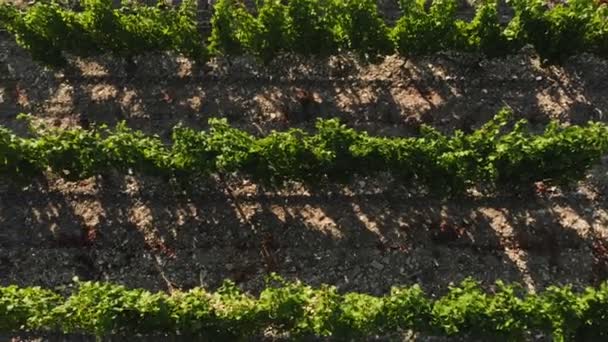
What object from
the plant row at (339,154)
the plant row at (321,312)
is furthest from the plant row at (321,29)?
the plant row at (321,312)

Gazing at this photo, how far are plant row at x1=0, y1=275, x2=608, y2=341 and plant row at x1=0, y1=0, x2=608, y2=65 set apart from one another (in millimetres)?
7819

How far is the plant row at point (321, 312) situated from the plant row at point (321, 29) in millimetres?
7819

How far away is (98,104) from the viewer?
77.9ft

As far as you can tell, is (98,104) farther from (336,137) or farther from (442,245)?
(442,245)

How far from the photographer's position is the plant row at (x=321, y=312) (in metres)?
17.8

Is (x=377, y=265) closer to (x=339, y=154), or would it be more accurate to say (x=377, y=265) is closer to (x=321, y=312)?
(x=321, y=312)

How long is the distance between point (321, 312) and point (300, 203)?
4.63 metres

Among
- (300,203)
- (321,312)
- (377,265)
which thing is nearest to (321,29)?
(300,203)

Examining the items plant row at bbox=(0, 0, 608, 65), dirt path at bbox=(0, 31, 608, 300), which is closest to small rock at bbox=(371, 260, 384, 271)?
dirt path at bbox=(0, 31, 608, 300)

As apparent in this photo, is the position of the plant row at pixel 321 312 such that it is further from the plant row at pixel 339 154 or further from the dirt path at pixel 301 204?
the plant row at pixel 339 154

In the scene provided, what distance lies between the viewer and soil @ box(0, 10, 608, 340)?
2081cm

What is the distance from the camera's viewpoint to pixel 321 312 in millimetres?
17891

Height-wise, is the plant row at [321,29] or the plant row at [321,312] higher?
the plant row at [321,29]

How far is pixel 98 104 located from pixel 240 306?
949cm
